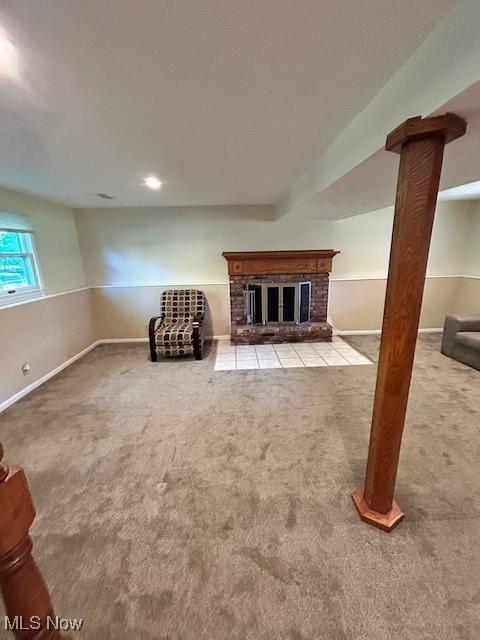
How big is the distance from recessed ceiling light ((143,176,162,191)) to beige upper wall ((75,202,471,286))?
1.33 metres

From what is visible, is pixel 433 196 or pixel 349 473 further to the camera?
pixel 349 473

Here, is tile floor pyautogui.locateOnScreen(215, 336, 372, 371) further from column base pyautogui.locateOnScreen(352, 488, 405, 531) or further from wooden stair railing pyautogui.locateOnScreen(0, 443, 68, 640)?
wooden stair railing pyautogui.locateOnScreen(0, 443, 68, 640)

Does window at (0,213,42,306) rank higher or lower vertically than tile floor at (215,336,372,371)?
higher

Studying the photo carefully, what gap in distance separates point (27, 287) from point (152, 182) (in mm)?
1971

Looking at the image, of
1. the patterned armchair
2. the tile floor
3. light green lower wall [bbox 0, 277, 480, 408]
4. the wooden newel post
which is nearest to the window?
light green lower wall [bbox 0, 277, 480, 408]

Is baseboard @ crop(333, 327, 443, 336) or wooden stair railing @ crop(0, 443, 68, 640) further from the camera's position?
baseboard @ crop(333, 327, 443, 336)

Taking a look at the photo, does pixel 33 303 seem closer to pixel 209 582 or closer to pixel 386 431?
pixel 209 582

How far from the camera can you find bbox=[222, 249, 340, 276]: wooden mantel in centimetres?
418

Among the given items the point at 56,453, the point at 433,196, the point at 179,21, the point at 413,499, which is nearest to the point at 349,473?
the point at 413,499

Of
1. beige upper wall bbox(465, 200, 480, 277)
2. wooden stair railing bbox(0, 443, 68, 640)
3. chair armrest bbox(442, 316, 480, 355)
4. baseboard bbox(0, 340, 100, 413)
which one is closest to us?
wooden stair railing bbox(0, 443, 68, 640)

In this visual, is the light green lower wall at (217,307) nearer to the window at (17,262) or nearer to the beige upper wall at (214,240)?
the beige upper wall at (214,240)

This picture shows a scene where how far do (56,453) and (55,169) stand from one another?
7.59 ft

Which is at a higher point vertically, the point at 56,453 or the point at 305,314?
the point at 305,314

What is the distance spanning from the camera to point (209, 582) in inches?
48.1
